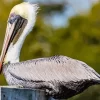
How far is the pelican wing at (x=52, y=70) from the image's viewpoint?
878 centimetres

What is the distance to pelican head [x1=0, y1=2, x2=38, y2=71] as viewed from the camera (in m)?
9.40

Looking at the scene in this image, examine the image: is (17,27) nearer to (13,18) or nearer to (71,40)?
(13,18)

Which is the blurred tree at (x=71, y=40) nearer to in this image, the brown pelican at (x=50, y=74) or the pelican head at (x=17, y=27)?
the pelican head at (x=17, y=27)

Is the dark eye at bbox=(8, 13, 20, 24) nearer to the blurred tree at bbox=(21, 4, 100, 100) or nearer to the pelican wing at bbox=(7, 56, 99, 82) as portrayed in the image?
the pelican wing at bbox=(7, 56, 99, 82)

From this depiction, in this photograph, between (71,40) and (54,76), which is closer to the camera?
(54,76)

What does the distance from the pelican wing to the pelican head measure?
1.24 feet

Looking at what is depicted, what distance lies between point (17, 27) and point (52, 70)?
101 centimetres

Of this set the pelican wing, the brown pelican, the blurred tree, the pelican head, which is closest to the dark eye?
the pelican head

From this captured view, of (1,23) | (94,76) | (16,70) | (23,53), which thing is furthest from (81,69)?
(1,23)

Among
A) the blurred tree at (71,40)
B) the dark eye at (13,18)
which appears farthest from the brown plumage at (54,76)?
the blurred tree at (71,40)

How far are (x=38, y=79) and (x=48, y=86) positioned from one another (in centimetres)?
16

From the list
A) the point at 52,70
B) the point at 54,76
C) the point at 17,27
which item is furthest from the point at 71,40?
the point at 54,76

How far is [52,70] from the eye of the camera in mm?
8945

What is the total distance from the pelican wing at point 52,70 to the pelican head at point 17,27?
38 centimetres
